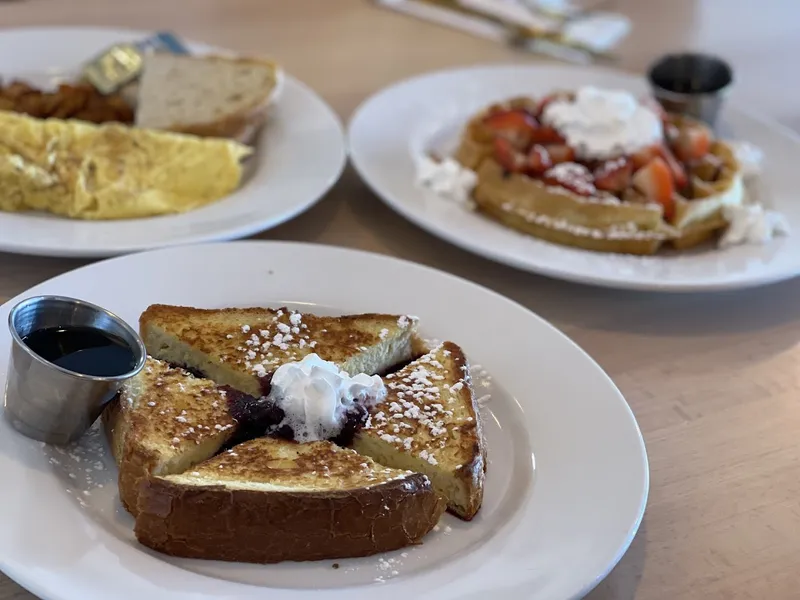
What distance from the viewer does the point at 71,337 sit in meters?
1.48

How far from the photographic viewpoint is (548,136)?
2.54m

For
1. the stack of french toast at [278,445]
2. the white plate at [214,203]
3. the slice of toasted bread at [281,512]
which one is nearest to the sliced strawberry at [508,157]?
the white plate at [214,203]

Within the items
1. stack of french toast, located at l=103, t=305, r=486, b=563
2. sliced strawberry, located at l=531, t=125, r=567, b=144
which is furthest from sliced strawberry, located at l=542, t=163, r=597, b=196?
stack of french toast, located at l=103, t=305, r=486, b=563

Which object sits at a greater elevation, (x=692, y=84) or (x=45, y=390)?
(x=45, y=390)

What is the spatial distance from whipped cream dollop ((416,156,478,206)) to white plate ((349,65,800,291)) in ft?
0.15

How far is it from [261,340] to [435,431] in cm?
39

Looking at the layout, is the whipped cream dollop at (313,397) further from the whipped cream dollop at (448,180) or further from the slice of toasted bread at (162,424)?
the whipped cream dollop at (448,180)

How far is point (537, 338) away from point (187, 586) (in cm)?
87

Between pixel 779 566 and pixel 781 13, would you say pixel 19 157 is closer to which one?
pixel 779 566

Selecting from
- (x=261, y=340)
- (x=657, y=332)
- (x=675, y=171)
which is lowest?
(x=657, y=332)

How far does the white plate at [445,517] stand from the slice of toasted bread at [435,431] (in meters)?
0.06

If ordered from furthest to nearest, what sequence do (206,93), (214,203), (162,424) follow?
(206,93)
(214,203)
(162,424)

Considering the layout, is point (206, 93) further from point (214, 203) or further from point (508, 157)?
point (508, 157)

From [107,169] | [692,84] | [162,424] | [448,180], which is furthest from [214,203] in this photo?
[692,84]
